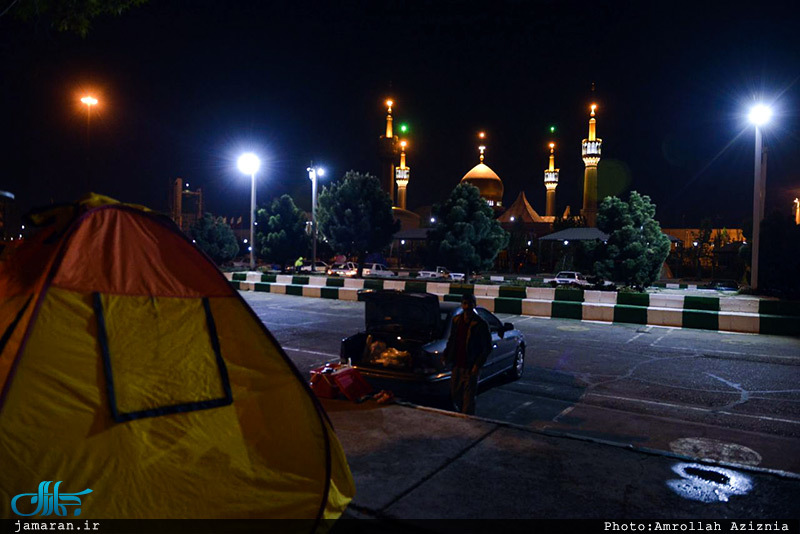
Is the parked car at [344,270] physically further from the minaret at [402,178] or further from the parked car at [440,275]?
the minaret at [402,178]

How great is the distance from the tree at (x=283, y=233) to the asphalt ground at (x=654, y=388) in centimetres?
2220

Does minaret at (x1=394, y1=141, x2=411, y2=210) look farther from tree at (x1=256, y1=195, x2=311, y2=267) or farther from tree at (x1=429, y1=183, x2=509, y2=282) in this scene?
tree at (x1=429, y1=183, x2=509, y2=282)

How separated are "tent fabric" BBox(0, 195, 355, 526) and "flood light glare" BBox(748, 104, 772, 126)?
19111mm

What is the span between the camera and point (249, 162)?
2698 centimetres

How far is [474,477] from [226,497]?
2.00 m

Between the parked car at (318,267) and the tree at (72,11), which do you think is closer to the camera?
the tree at (72,11)

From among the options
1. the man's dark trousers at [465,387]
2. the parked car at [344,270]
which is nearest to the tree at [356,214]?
the parked car at [344,270]

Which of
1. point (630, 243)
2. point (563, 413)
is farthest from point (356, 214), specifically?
point (563, 413)

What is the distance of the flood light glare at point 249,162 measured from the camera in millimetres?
26797

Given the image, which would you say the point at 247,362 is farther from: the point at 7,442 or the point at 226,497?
the point at 7,442

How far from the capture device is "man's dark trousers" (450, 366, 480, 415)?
261 inches

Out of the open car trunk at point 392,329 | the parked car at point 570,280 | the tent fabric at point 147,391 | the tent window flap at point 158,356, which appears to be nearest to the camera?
the tent fabric at point 147,391

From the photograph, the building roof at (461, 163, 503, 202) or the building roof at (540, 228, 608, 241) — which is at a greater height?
the building roof at (461, 163, 503, 202)

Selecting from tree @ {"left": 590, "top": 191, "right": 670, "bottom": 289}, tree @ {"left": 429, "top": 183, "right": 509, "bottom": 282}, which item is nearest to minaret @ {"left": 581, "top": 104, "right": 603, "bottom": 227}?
tree @ {"left": 429, "top": 183, "right": 509, "bottom": 282}
